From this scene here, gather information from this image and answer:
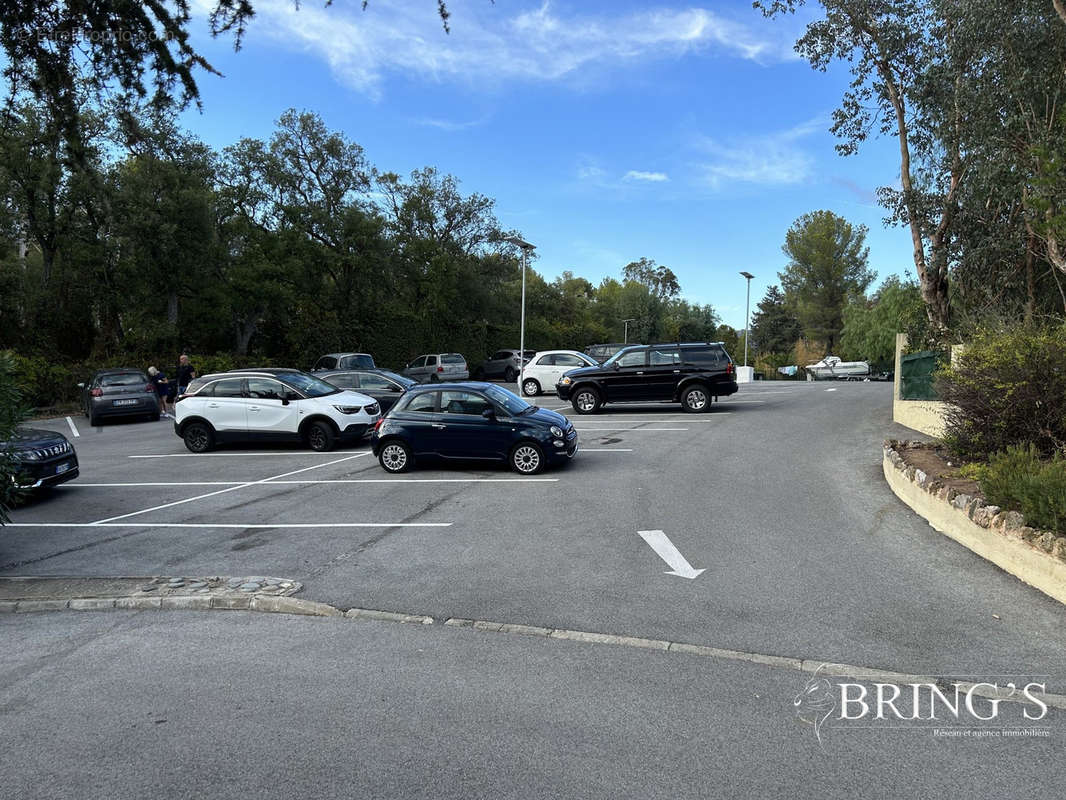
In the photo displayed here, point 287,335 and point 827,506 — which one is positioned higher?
point 287,335

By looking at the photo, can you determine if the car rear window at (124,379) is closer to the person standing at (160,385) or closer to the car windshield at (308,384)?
the person standing at (160,385)

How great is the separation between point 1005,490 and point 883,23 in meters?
16.9

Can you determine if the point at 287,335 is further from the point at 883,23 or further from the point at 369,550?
the point at 369,550

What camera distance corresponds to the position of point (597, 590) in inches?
257

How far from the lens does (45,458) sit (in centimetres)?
1107

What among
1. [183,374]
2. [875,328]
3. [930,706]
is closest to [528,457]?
[930,706]

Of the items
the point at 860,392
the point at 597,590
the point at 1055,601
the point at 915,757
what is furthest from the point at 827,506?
the point at 860,392

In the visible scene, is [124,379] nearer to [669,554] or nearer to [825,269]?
[669,554]

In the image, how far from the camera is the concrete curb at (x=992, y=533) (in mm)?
6242

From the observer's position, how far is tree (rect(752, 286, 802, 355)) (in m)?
89.2

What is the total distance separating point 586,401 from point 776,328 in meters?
74.4

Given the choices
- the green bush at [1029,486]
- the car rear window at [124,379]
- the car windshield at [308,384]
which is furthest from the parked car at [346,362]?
the green bush at [1029,486]

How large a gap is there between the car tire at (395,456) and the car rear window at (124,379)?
13.6 metres

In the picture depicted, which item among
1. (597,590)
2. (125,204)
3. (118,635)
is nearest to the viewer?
(118,635)
